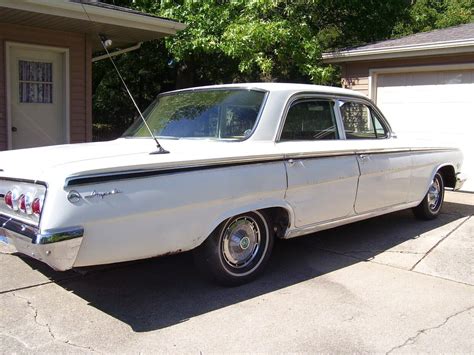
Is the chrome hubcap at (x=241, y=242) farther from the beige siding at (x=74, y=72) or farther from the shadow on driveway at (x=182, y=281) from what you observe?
the beige siding at (x=74, y=72)

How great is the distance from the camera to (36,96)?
8.77 metres

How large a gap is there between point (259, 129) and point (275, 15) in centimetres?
915

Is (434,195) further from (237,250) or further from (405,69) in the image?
(405,69)

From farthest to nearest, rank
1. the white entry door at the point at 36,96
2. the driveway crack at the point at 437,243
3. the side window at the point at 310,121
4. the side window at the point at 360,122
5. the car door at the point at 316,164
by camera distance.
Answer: the white entry door at the point at 36,96, the side window at the point at 360,122, the driveway crack at the point at 437,243, the side window at the point at 310,121, the car door at the point at 316,164

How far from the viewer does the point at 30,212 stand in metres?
3.60

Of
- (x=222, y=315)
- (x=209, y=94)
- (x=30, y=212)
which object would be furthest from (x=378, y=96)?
(x=30, y=212)

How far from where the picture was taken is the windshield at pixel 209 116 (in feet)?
15.6

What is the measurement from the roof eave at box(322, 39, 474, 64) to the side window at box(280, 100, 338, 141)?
5052 millimetres

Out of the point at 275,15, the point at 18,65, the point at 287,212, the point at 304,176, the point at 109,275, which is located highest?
the point at 275,15

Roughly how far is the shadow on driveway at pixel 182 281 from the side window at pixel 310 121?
127 cm

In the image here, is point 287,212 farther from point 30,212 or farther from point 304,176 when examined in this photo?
point 30,212

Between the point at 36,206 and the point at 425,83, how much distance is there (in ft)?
28.1

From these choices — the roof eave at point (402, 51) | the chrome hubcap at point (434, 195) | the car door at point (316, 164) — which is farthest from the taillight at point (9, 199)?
the roof eave at point (402, 51)

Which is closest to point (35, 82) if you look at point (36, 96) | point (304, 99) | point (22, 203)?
point (36, 96)
